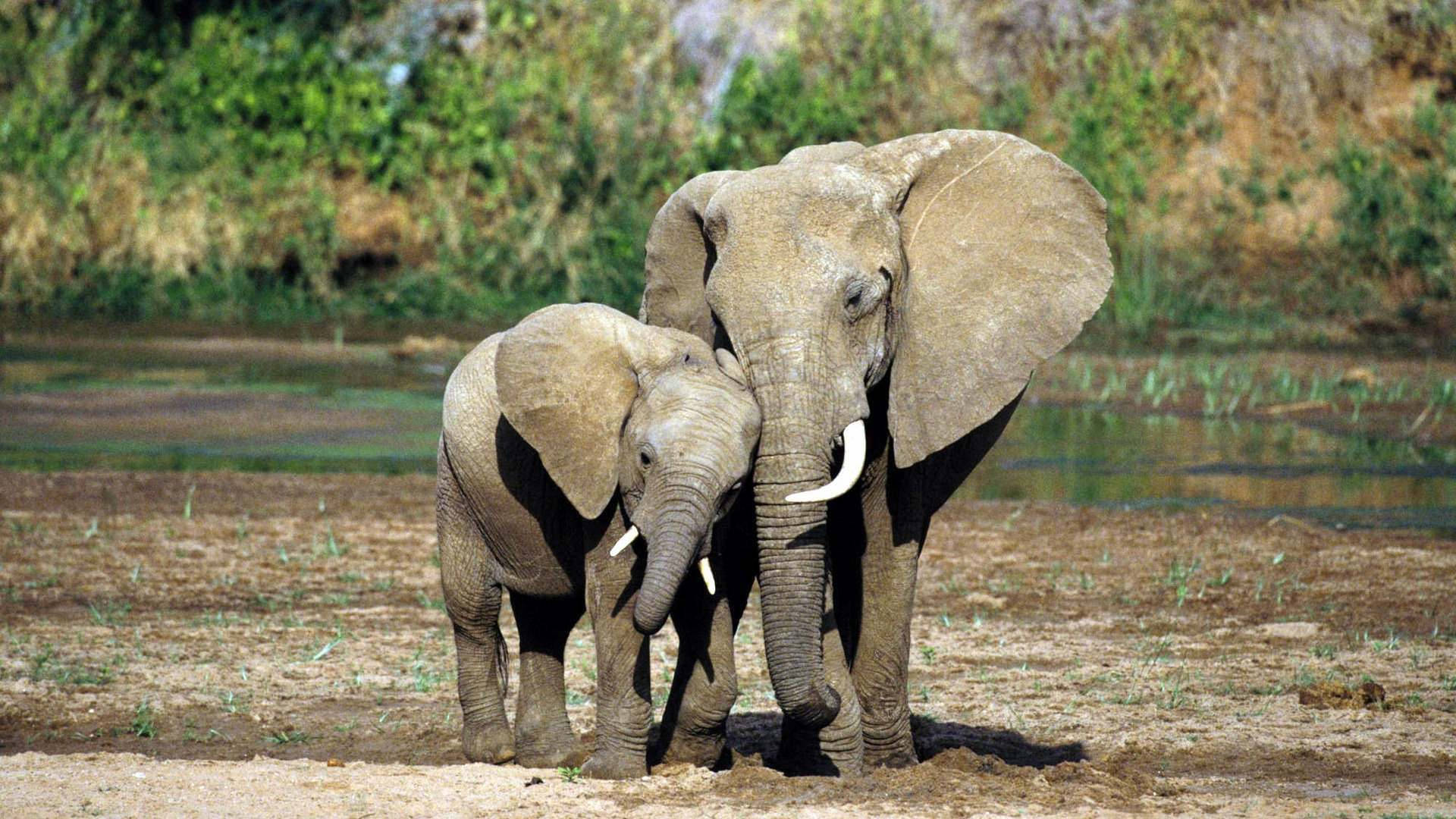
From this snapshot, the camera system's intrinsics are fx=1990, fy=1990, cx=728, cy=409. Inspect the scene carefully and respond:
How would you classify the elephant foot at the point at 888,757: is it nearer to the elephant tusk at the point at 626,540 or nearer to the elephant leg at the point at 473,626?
the elephant leg at the point at 473,626

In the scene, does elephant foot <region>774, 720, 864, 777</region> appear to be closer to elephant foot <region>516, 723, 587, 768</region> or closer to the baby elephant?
the baby elephant

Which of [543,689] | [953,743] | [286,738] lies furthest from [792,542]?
[286,738]

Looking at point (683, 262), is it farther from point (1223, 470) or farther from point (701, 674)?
point (1223, 470)

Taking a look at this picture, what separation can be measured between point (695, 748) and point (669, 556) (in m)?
1.04

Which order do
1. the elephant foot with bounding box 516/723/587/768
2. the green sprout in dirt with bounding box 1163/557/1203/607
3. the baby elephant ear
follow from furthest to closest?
1. the green sprout in dirt with bounding box 1163/557/1203/607
2. the elephant foot with bounding box 516/723/587/768
3. the baby elephant ear

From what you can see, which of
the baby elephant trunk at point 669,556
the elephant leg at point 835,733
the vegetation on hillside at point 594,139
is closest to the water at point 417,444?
the vegetation on hillside at point 594,139

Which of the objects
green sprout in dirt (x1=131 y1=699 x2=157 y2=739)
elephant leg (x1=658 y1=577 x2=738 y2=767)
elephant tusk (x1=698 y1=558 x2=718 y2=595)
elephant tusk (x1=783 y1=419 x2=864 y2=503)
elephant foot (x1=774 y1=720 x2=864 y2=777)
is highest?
elephant tusk (x1=783 y1=419 x2=864 y2=503)

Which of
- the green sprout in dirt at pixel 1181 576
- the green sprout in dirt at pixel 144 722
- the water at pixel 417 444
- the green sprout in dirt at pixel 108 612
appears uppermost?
the green sprout in dirt at pixel 144 722

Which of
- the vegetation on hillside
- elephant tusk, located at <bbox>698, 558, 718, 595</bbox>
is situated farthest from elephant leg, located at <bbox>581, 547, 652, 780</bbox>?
the vegetation on hillside

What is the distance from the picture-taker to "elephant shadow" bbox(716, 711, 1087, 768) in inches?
271

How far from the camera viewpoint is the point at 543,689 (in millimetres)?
6836

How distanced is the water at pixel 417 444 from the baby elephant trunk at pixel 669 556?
727 centimetres

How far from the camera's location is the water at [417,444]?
Result: 42.7 ft

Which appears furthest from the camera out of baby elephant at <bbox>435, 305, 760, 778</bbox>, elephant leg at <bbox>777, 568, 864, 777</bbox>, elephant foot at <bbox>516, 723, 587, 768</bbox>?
elephant foot at <bbox>516, 723, 587, 768</bbox>
